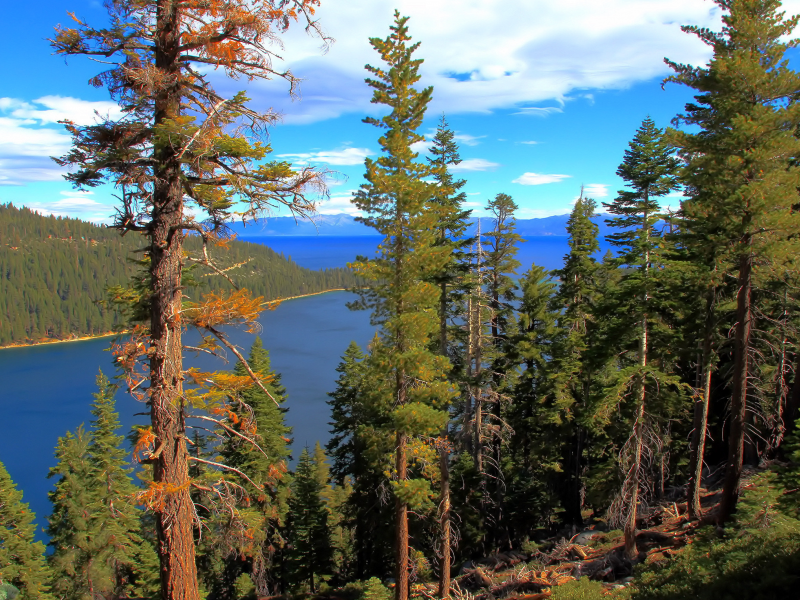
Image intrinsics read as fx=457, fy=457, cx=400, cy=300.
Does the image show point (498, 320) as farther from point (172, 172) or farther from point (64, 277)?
point (64, 277)

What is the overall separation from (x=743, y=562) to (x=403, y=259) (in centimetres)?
788

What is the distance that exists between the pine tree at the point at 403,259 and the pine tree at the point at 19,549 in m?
17.1

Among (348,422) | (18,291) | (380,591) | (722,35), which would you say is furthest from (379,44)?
(18,291)

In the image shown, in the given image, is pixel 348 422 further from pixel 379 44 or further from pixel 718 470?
pixel 379 44

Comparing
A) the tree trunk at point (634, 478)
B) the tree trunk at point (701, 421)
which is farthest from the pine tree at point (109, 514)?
the tree trunk at point (701, 421)

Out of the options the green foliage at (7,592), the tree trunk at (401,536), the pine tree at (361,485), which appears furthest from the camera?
the pine tree at (361,485)

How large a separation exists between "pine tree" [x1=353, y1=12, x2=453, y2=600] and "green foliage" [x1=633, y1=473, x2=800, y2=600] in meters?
4.95

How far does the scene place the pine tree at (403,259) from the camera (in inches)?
398

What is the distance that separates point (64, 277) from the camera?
149000 mm

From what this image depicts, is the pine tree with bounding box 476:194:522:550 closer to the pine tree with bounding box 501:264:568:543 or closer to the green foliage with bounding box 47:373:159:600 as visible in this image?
the pine tree with bounding box 501:264:568:543

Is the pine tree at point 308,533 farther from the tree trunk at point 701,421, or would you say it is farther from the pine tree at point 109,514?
the tree trunk at point 701,421

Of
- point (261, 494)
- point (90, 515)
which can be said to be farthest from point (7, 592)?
point (90, 515)

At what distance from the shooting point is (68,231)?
176 metres

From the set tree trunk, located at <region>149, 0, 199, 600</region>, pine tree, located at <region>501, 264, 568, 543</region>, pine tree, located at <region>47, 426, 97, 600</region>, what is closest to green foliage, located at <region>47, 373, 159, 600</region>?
pine tree, located at <region>47, 426, 97, 600</region>
